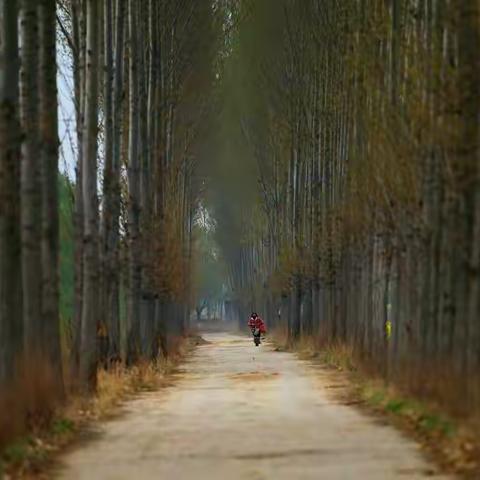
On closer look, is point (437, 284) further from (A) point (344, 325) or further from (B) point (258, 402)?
(A) point (344, 325)

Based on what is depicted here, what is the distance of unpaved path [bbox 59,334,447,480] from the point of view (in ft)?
33.4

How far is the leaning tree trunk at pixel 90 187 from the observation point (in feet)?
61.8

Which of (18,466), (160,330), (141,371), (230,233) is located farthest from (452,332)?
(230,233)

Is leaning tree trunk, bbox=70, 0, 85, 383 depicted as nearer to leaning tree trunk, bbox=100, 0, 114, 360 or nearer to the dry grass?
leaning tree trunk, bbox=100, 0, 114, 360

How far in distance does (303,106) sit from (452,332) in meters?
28.0

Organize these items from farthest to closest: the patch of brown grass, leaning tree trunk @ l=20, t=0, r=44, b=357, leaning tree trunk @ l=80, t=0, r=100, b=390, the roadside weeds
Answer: leaning tree trunk @ l=80, t=0, r=100, b=390
leaning tree trunk @ l=20, t=0, r=44, b=357
the patch of brown grass
the roadside weeds

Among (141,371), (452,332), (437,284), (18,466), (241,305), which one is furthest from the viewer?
(241,305)

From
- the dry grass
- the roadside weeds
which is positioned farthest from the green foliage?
the roadside weeds

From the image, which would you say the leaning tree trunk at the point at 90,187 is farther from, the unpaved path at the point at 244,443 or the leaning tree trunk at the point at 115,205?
the leaning tree trunk at the point at 115,205

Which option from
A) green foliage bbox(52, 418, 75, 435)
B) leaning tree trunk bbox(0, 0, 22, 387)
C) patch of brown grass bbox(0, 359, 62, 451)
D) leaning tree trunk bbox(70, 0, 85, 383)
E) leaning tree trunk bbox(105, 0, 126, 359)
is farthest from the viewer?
leaning tree trunk bbox(105, 0, 126, 359)

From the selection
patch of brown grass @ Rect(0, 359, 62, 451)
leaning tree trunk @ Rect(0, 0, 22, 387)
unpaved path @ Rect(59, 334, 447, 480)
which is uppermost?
leaning tree trunk @ Rect(0, 0, 22, 387)

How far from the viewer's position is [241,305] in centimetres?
9525

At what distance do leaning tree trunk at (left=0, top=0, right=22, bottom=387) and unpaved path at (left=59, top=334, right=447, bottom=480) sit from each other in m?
1.41

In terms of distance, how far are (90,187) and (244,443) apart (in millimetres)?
7743
